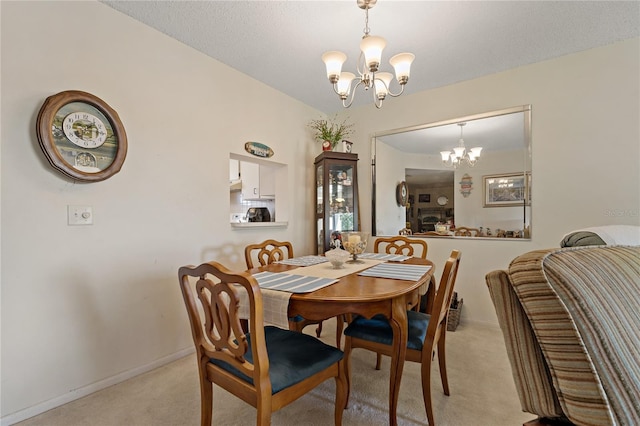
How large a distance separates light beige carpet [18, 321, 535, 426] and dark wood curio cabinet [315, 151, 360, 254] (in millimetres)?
1614

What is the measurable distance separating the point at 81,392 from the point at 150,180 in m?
1.38

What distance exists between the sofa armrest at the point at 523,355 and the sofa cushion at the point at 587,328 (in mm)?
43

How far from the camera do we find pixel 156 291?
214 centimetres

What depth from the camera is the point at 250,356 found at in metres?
1.24

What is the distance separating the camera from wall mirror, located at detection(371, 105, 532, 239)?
2.76 meters

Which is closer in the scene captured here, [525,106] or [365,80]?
[365,80]

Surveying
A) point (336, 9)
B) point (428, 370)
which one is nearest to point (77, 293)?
point (428, 370)

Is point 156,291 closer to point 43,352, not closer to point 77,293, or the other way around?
point 77,293

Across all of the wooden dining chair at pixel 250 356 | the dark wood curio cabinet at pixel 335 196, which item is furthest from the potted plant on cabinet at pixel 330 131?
the wooden dining chair at pixel 250 356

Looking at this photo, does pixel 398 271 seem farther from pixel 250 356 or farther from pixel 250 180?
pixel 250 180

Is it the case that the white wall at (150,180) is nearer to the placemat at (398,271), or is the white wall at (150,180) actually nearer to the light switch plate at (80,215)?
the light switch plate at (80,215)

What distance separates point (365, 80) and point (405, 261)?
1294 millimetres

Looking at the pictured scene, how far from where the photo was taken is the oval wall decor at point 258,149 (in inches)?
111

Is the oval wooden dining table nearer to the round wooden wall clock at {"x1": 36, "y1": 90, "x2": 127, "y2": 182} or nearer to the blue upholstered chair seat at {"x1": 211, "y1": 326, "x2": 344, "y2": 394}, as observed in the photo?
the blue upholstered chair seat at {"x1": 211, "y1": 326, "x2": 344, "y2": 394}
